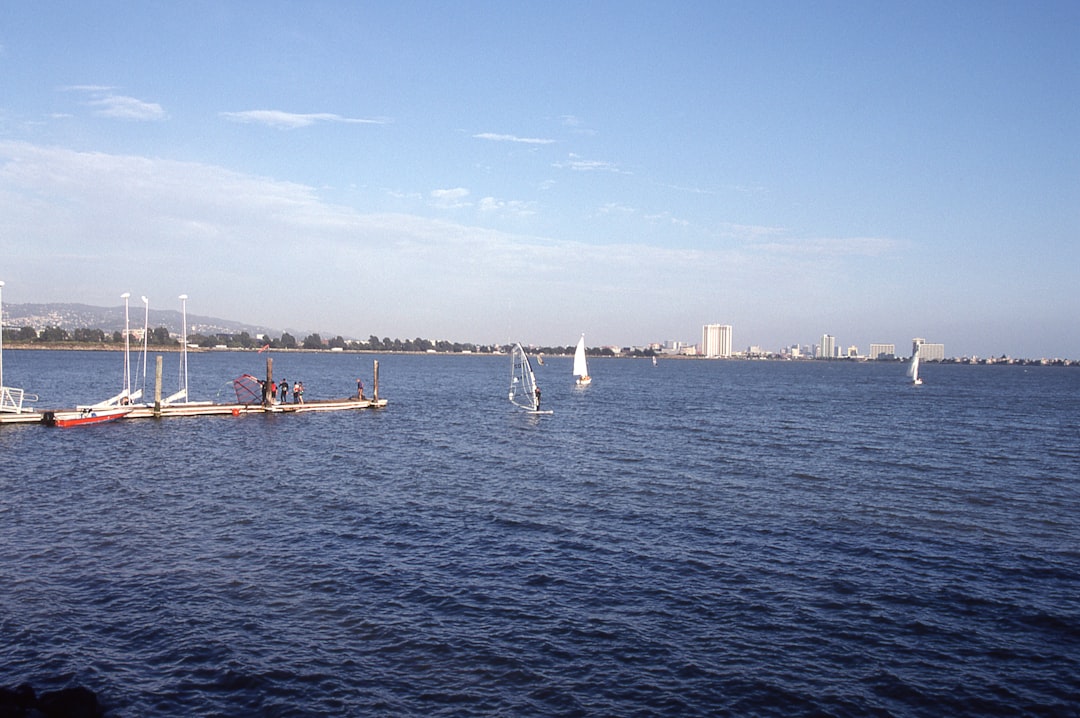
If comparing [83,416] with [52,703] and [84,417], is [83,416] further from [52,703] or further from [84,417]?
[52,703]

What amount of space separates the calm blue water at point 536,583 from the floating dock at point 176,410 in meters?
8.46

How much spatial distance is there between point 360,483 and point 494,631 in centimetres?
1710

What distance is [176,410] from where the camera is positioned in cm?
5378

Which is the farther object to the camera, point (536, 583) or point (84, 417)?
point (84, 417)

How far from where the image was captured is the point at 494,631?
15.8m

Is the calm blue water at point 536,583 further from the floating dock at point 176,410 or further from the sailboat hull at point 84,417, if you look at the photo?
the floating dock at point 176,410

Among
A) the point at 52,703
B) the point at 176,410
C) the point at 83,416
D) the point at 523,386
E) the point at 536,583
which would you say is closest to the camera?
the point at 52,703

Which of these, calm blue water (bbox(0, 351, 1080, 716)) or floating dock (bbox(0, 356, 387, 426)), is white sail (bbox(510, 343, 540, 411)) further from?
calm blue water (bbox(0, 351, 1080, 716))

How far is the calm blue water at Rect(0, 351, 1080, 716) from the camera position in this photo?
44.5 feet

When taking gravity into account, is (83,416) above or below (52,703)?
above

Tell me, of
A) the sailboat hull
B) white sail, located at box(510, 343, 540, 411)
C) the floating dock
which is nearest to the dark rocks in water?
the floating dock

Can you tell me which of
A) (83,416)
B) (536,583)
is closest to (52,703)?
(536,583)

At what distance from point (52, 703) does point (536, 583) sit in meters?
10.1

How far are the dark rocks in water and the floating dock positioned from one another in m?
40.8
